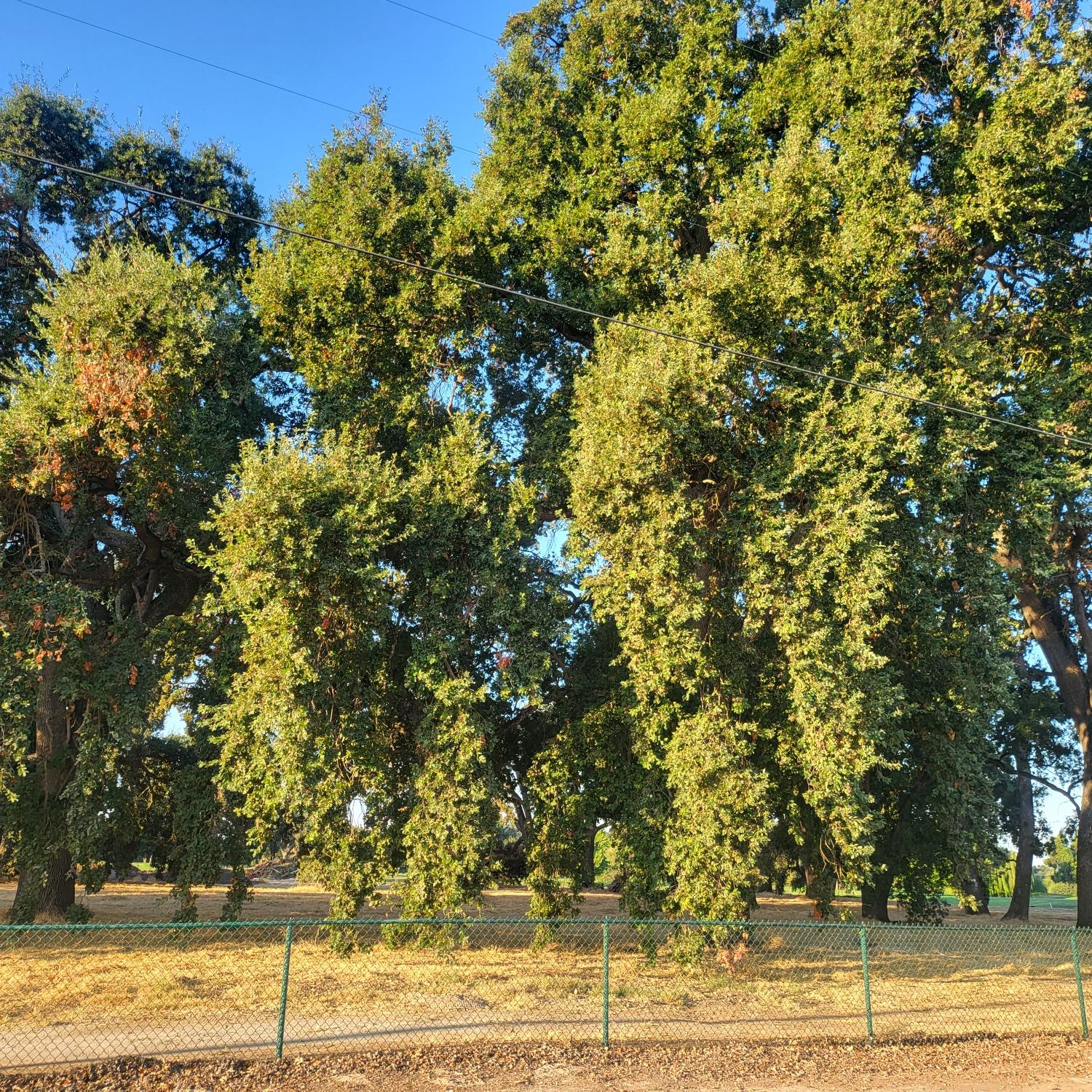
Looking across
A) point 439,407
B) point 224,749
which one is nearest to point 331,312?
point 439,407

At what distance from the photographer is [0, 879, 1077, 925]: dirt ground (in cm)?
2111

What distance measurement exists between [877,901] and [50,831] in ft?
78.5

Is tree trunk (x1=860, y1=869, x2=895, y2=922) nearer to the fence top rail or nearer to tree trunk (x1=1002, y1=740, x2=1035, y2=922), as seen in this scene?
the fence top rail

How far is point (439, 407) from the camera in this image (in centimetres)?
1747

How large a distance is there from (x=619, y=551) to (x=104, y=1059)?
9.54 metres

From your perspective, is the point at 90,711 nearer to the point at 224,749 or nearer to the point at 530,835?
the point at 224,749

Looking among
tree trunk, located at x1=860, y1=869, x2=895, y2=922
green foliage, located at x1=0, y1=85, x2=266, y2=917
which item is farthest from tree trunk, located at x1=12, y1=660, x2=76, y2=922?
tree trunk, located at x1=860, y1=869, x2=895, y2=922

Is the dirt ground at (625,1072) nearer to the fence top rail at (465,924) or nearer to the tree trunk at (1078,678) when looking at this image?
the fence top rail at (465,924)

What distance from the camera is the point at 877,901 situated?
26922 mm

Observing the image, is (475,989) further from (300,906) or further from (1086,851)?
(1086,851)

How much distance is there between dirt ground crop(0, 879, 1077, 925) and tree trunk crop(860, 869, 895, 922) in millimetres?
514

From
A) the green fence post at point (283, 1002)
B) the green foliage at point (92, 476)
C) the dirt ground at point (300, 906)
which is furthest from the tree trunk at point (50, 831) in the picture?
the green fence post at point (283, 1002)

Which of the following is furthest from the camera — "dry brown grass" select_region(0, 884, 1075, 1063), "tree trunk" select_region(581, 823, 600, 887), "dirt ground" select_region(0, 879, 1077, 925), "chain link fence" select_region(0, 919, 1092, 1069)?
"dirt ground" select_region(0, 879, 1077, 925)

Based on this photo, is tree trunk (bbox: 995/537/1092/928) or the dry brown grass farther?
tree trunk (bbox: 995/537/1092/928)
